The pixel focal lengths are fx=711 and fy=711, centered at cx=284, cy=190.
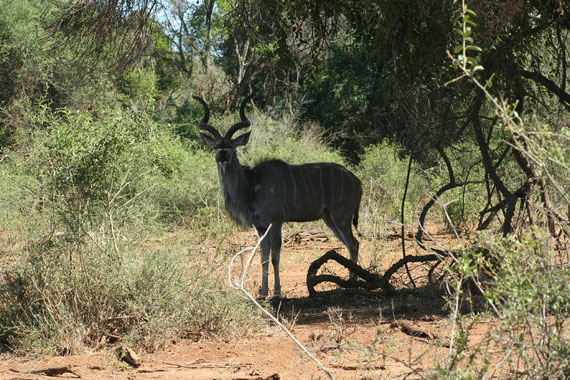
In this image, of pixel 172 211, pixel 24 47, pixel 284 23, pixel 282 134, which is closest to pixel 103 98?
pixel 24 47

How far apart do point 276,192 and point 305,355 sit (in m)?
3.47

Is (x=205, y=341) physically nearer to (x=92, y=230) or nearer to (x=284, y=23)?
(x=92, y=230)

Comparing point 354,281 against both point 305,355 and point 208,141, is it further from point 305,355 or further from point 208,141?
point 208,141

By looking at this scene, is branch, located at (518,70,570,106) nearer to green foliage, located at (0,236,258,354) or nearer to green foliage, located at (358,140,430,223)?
green foliage, located at (0,236,258,354)

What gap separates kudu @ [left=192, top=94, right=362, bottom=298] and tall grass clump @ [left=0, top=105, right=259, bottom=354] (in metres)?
2.09

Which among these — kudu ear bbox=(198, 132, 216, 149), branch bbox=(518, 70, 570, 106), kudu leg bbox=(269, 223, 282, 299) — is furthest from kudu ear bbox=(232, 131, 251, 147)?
branch bbox=(518, 70, 570, 106)

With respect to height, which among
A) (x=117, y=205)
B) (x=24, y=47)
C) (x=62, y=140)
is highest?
(x=24, y=47)

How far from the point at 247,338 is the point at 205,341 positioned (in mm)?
341

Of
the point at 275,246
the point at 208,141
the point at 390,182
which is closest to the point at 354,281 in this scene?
Result: the point at 275,246

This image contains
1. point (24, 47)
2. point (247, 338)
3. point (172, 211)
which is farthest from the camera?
point (24, 47)

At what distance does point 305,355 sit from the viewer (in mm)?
4914

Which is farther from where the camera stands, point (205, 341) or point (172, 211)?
point (172, 211)

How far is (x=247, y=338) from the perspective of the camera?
5.50 meters

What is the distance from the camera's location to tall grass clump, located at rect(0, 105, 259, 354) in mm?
5121
